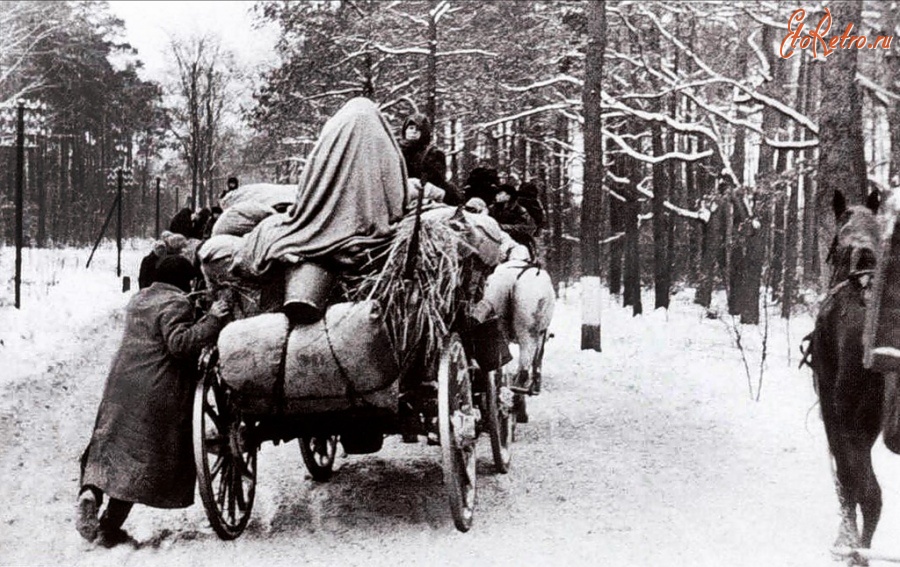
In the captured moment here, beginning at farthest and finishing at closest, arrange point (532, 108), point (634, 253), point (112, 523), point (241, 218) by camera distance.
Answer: point (634, 253), point (532, 108), point (241, 218), point (112, 523)

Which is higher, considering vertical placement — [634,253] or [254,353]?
[634,253]

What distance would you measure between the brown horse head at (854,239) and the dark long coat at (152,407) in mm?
3508

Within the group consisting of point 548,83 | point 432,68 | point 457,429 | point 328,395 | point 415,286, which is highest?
point 432,68

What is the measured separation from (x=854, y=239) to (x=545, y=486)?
318 cm

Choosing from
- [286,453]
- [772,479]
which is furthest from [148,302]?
[772,479]

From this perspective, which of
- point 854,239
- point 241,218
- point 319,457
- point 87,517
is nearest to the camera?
point 854,239

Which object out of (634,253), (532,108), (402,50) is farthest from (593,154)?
(634,253)

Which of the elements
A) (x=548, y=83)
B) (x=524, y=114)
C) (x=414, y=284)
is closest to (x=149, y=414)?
(x=414, y=284)

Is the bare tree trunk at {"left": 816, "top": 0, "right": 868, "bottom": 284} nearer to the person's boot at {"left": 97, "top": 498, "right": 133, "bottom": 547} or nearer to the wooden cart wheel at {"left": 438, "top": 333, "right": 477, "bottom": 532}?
the wooden cart wheel at {"left": 438, "top": 333, "right": 477, "bottom": 532}

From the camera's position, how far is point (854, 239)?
17.2 feet

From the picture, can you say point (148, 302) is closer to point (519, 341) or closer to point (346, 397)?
point (346, 397)

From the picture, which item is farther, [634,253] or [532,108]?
[634,253]

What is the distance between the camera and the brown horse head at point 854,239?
5148 mm

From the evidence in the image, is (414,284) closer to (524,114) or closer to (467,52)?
(524,114)
